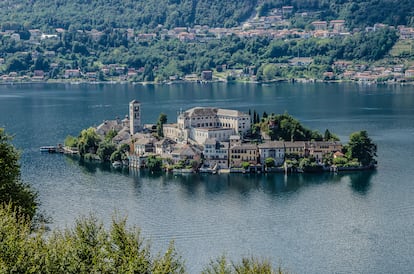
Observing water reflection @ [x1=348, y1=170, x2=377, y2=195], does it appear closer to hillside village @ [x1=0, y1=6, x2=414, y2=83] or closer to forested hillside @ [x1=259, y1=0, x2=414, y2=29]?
hillside village @ [x1=0, y1=6, x2=414, y2=83]

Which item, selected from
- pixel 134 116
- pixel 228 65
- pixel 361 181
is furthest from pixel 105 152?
pixel 228 65

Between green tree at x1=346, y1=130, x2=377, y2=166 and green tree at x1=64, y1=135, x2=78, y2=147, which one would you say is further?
green tree at x1=64, y1=135, x2=78, y2=147

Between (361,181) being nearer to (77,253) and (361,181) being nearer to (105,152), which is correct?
(105,152)

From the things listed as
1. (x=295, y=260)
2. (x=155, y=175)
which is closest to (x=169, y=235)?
(x=295, y=260)

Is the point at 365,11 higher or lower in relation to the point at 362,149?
higher

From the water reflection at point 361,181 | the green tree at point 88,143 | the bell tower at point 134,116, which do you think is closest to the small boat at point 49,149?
the green tree at point 88,143

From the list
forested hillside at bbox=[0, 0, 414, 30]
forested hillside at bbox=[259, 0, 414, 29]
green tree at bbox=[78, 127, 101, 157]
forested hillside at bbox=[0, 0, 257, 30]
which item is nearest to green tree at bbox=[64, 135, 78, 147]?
green tree at bbox=[78, 127, 101, 157]

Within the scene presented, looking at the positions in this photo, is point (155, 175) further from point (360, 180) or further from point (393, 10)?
point (393, 10)
